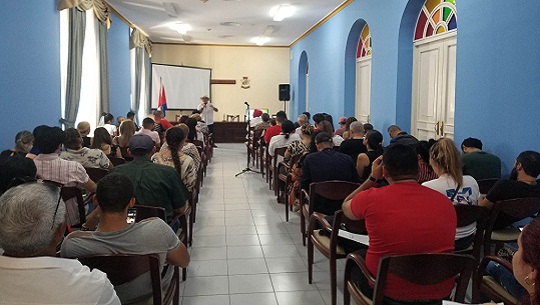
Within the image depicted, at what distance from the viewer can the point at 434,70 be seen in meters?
5.87

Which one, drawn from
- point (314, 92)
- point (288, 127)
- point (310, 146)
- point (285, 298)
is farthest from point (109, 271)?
point (314, 92)

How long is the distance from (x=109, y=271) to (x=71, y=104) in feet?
17.6

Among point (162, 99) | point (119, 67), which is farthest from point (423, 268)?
point (162, 99)

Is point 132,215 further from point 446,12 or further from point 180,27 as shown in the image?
point 180,27

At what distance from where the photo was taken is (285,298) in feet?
10.6

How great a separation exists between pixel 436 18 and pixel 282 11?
3.92 metres

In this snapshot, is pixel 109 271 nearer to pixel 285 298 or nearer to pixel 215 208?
pixel 285 298

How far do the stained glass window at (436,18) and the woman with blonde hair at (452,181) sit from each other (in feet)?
9.75

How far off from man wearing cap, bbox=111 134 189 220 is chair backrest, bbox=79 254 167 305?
1.25m

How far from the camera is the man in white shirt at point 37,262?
1.34m

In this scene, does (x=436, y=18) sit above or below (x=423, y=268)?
above

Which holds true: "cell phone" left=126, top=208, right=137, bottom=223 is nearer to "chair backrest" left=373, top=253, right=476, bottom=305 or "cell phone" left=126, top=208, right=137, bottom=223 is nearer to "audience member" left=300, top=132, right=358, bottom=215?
"chair backrest" left=373, top=253, right=476, bottom=305

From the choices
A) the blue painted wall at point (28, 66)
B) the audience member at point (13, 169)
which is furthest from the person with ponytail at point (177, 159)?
the blue painted wall at point (28, 66)

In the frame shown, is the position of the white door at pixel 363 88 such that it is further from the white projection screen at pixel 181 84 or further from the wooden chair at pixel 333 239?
the white projection screen at pixel 181 84
